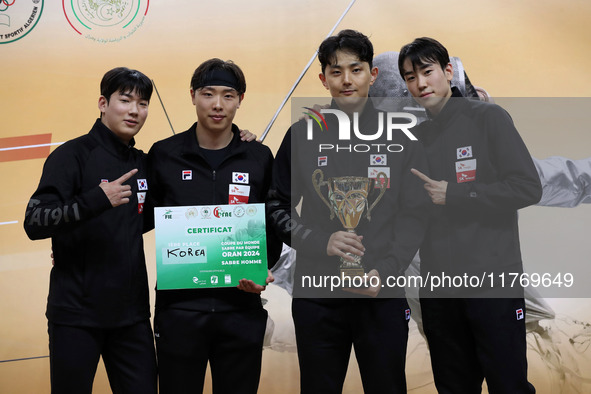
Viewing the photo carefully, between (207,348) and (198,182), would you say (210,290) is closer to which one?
(207,348)

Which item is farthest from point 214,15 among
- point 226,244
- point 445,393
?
point 445,393

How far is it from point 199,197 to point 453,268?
1.08 metres

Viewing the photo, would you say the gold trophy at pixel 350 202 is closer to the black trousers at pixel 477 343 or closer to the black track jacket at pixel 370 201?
the black track jacket at pixel 370 201

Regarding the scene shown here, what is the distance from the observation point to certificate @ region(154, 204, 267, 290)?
2184 mm

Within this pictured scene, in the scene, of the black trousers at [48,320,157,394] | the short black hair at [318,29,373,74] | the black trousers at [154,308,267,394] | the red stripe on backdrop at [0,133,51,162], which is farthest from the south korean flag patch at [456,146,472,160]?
the red stripe on backdrop at [0,133,51,162]

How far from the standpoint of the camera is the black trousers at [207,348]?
2.18 meters

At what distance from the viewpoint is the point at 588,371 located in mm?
3281

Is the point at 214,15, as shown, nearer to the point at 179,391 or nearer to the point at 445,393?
the point at 179,391

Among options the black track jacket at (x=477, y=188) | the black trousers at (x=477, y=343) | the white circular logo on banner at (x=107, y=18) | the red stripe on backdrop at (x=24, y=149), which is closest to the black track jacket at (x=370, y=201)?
the black track jacket at (x=477, y=188)

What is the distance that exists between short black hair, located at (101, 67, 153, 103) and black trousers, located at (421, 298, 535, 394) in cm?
149

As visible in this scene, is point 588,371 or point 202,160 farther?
point 588,371

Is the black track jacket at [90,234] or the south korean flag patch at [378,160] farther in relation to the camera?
the south korean flag patch at [378,160]

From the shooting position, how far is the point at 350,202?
6.89 feet

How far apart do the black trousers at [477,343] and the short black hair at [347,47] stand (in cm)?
107
